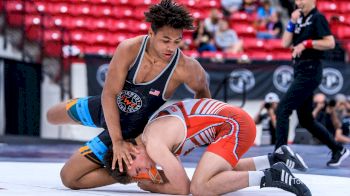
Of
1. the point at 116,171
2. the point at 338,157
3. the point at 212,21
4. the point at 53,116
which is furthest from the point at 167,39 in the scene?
the point at 212,21

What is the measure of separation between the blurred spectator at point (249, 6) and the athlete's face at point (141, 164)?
32.5 ft

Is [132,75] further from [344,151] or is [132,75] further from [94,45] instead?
[94,45]

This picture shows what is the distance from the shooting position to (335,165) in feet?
19.7

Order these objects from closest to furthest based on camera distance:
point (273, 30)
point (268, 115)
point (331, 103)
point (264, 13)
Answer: point (331, 103) < point (268, 115) < point (273, 30) < point (264, 13)

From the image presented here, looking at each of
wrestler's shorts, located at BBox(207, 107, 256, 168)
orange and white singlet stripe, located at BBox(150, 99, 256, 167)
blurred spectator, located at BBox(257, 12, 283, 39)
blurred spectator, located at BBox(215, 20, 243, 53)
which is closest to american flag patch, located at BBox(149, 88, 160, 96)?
orange and white singlet stripe, located at BBox(150, 99, 256, 167)

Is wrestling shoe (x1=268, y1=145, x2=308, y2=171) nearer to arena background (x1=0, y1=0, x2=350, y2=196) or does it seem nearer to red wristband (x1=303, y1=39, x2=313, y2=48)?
red wristband (x1=303, y1=39, x2=313, y2=48)

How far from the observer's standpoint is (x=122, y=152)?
382 cm

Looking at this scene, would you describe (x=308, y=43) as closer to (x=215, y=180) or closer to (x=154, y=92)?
(x=154, y=92)

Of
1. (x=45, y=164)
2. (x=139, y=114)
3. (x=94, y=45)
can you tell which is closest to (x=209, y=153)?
(x=139, y=114)

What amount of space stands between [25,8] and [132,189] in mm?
6484

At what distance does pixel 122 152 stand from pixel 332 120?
18.0 ft

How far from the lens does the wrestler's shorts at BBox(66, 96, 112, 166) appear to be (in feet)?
13.5

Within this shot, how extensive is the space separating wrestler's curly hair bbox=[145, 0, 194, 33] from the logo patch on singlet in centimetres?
39

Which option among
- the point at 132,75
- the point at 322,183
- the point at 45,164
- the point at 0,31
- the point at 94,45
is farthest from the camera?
the point at 94,45
